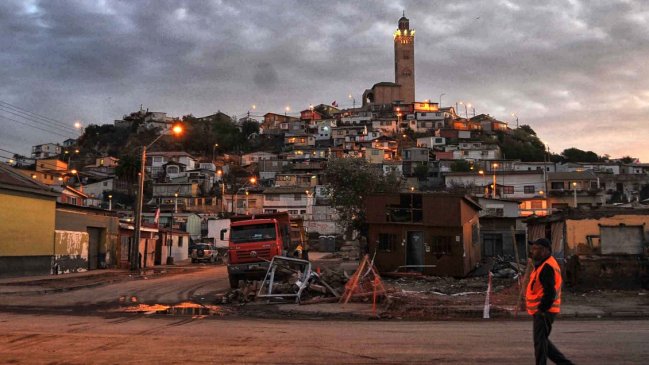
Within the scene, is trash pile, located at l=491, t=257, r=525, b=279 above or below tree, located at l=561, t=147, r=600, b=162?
below

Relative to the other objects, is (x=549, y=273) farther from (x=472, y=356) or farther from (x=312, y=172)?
(x=312, y=172)

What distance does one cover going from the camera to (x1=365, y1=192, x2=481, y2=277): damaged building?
2683cm

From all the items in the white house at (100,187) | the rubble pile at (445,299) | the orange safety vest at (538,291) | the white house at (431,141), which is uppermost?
the white house at (431,141)

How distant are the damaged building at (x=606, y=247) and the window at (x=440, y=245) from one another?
19.9ft

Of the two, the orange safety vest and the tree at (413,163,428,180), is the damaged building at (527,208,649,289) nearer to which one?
the orange safety vest

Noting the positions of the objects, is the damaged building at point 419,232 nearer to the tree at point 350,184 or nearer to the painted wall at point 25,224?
the painted wall at point 25,224

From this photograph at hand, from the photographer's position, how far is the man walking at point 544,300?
6.52 meters

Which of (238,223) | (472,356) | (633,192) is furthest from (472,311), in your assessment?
(633,192)

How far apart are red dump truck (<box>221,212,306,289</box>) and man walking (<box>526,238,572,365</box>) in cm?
1613

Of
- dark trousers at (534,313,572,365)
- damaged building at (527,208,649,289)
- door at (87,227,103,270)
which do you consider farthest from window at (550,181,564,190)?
dark trousers at (534,313,572,365)

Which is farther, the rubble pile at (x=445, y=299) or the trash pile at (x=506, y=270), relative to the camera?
the trash pile at (x=506, y=270)

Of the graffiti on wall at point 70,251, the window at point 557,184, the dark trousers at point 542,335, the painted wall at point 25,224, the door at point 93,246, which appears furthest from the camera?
the window at point 557,184

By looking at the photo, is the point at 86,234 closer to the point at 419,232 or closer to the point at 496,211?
the point at 419,232

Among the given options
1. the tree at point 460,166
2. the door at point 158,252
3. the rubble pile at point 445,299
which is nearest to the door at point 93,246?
the door at point 158,252
